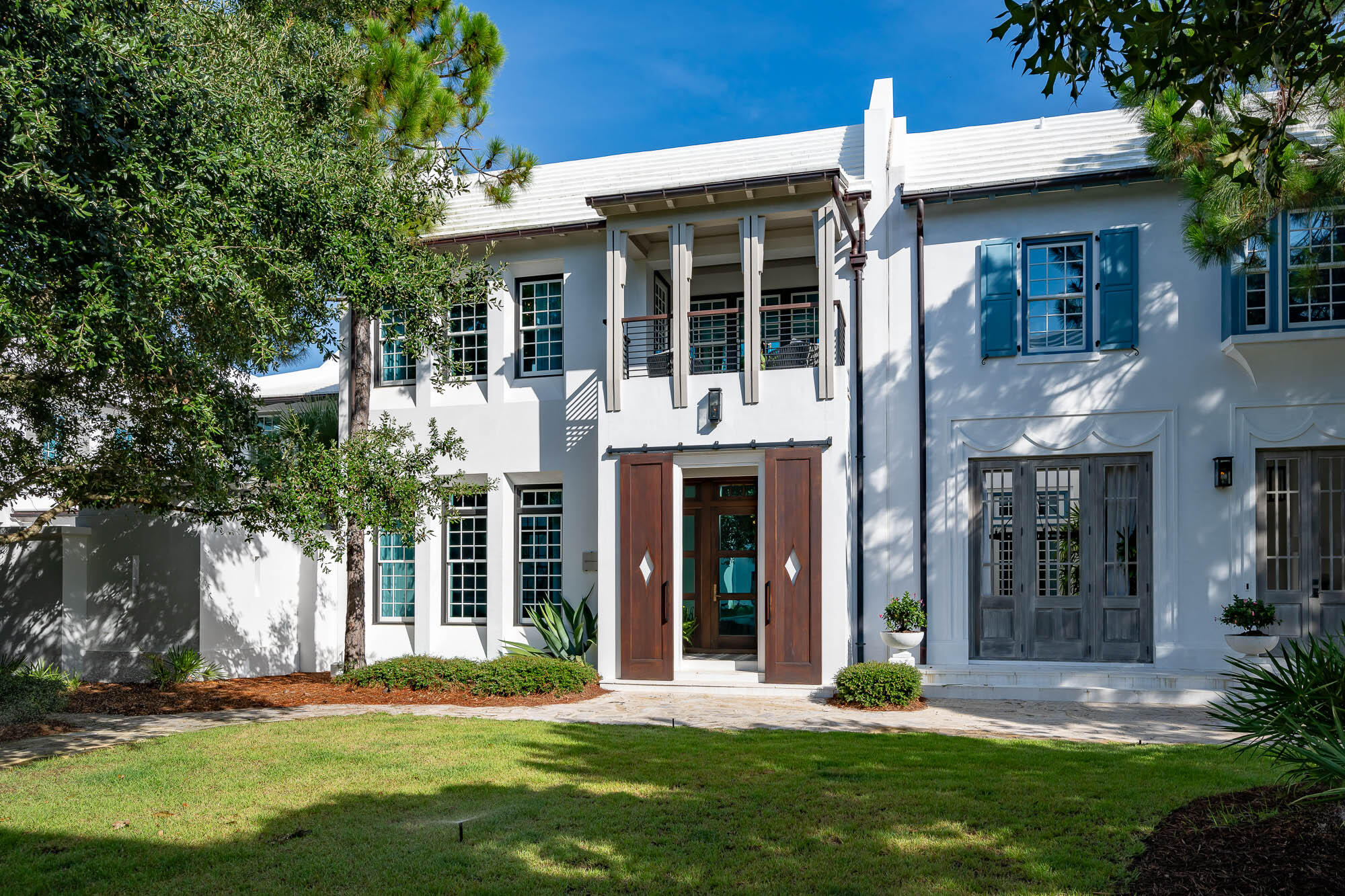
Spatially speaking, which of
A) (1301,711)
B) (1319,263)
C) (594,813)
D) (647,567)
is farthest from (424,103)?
(1319,263)

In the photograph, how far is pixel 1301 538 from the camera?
1291 cm

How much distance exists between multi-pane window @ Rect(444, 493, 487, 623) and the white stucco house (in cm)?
32

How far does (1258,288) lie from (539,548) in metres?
10.7

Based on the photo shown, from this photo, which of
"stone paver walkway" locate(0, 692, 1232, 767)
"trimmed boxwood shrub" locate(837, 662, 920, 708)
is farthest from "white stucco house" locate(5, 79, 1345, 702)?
"trimmed boxwood shrub" locate(837, 662, 920, 708)

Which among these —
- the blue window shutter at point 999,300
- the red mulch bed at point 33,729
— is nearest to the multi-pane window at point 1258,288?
the blue window shutter at point 999,300

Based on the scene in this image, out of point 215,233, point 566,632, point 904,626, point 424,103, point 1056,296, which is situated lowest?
point 566,632

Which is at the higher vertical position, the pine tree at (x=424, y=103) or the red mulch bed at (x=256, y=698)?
the pine tree at (x=424, y=103)

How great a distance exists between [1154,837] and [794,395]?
8.49 meters

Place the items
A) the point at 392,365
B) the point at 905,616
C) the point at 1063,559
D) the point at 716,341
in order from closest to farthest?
the point at 905,616, the point at 1063,559, the point at 716,341, the point at 392,365

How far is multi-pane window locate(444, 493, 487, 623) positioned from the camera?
622 inches

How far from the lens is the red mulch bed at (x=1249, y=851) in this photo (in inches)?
177

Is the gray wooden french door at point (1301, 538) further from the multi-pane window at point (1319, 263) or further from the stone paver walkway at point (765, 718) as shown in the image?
the stone paver walkway at point (765, 718)

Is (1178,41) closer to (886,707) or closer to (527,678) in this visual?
(886,707)

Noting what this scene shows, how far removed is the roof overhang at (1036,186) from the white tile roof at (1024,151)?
3.6 inches
